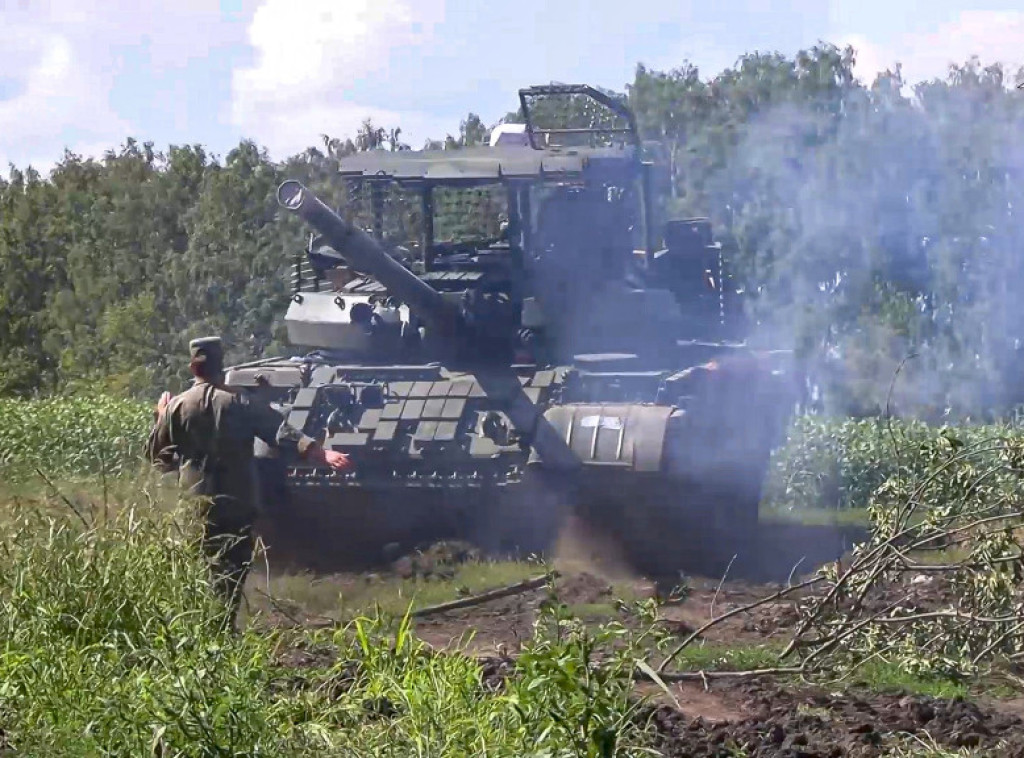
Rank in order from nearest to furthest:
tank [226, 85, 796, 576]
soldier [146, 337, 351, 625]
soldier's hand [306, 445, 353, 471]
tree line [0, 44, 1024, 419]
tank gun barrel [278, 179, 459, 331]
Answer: soldier [146, 337, 351, 625], soldier's hand [306, 445, 353, 471], tank gun barrel [278, 179, 459, 331], tank [226, 85, 796, 576], tree line [0, 44, 1024, 419]

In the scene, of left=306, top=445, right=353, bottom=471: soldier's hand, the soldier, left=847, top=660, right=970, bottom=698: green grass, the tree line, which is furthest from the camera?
the tree line

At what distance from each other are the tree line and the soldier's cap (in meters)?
5.43

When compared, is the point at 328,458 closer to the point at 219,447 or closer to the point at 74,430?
the point at 219,447

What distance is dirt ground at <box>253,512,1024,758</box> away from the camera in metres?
6.02

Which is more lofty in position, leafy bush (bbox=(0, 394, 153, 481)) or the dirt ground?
the dirt ground

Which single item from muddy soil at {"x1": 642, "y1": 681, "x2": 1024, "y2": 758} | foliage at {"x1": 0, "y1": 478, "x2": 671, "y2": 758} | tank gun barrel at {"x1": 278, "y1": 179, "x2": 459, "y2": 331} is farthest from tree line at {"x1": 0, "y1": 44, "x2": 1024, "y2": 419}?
foliage at {"x1": 0, "y1": 478, "x2": 671, "y2": 758}

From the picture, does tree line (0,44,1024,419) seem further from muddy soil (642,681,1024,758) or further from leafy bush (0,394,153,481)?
muddy soil (642,681,1024,758)

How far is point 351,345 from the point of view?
12469 millimetres

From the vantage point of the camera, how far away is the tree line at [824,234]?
1773cm

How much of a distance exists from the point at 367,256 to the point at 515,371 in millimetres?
1295

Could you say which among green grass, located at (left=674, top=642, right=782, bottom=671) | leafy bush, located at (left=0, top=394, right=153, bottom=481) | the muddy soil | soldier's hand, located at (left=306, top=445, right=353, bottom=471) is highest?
soldier's hand, located at (left=306, top=445, right=353, bottom=471)

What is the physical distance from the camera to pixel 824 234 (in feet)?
61.6

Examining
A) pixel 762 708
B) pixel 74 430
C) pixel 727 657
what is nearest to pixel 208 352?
pixel 727 657

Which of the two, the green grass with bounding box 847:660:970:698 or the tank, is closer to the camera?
the green grass with bounding box 847:660:970:698
